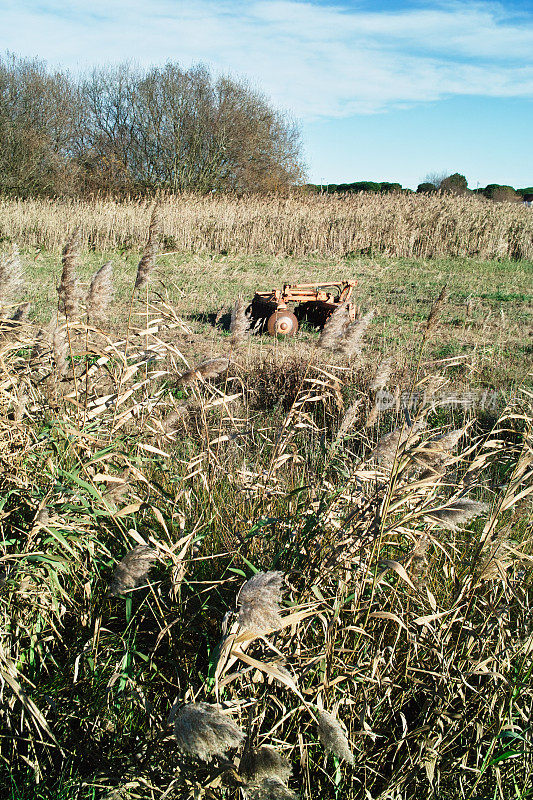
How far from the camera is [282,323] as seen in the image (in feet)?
27.5

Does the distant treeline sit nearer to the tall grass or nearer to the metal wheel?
the tall grass

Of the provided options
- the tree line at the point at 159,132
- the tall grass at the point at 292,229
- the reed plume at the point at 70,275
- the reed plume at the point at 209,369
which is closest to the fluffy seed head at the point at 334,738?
the reed plume at the point at 209,369

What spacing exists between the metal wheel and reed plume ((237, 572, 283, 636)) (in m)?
7.09

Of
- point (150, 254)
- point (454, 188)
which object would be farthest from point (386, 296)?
point (454, 188)

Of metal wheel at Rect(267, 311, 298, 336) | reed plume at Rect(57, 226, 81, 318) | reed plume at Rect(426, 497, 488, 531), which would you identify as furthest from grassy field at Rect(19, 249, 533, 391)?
reed plume at Rect(57, 226, 81, 318)

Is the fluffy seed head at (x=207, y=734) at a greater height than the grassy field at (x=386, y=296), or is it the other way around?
the grassy field at (x=386, y=296)

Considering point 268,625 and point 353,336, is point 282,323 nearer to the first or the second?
point 353,336

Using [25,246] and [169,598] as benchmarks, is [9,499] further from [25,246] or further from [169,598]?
[25,246]

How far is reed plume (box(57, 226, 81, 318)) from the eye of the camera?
2260mm

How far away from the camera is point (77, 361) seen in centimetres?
324

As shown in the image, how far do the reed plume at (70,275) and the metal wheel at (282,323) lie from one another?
5936 mm

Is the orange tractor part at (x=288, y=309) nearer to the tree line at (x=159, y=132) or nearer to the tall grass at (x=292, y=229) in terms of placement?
the tall grass at (x=292, y=229)

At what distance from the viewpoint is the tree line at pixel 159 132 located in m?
27.6

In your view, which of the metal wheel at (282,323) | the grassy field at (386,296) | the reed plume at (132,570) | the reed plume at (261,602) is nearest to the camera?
the reed plume at (261,602)
